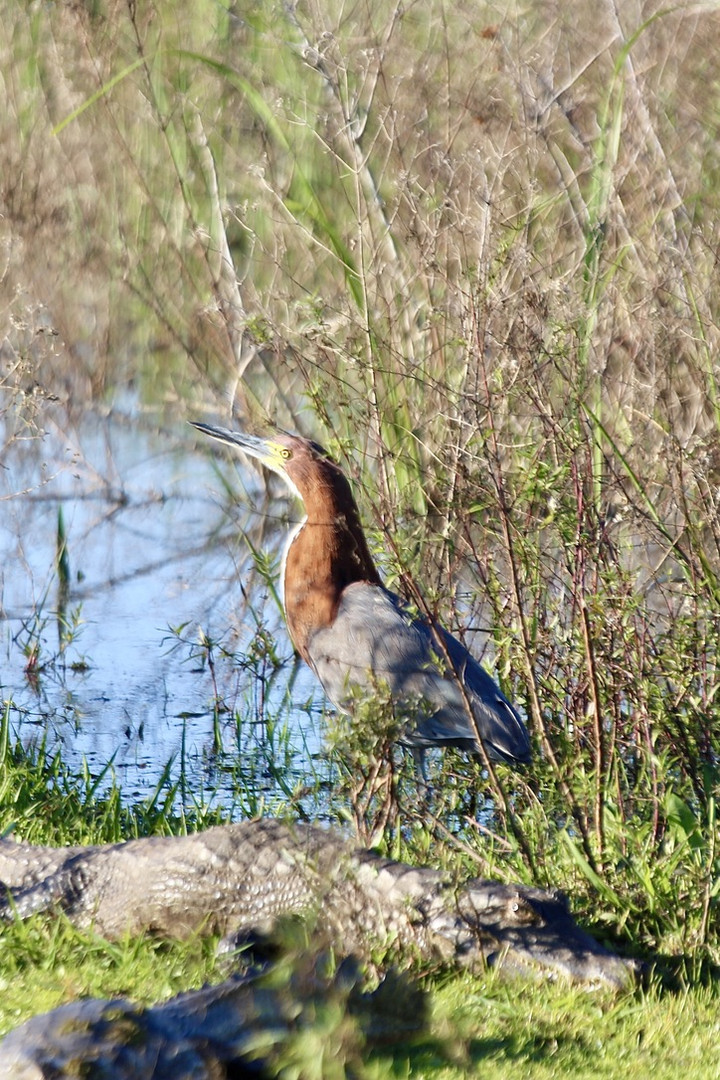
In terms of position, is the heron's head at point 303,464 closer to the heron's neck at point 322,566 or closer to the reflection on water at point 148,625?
the heron's neck at point 322,566

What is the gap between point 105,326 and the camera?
10797 mm

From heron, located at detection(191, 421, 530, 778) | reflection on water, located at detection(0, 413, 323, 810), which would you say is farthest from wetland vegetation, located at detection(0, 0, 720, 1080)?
heron, located at detection(191, 421, 530, 778)

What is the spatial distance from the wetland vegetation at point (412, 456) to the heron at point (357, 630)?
0.13 m

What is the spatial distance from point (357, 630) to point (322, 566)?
42 centimetres

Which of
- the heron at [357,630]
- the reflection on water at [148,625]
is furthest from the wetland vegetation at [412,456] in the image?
the heron at [357,630]

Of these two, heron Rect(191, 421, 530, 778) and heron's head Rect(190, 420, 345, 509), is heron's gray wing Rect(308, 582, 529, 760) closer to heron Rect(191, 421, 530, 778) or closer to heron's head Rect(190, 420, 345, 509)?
heron Rect(191, 421, 530, 778)

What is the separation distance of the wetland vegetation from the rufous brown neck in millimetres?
182

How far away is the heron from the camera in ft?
14.6

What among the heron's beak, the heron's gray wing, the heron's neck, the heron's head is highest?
the heron's beak

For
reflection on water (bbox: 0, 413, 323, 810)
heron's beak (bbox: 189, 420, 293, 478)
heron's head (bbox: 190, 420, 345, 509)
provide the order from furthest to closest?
reflection on water (bbox: 0, 413, 323, 810) < heron's beak (bbox: 189, 420, 293, 478) < heron's head (bbox: 190, 420, 345, 509)

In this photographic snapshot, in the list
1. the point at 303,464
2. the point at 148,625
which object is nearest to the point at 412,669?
the point at 303,464

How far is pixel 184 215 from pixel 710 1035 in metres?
7.68

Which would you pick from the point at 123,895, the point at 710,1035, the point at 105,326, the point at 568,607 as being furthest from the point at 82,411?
the point at 710,1035

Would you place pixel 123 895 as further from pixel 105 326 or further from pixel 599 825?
pixel 105 326
